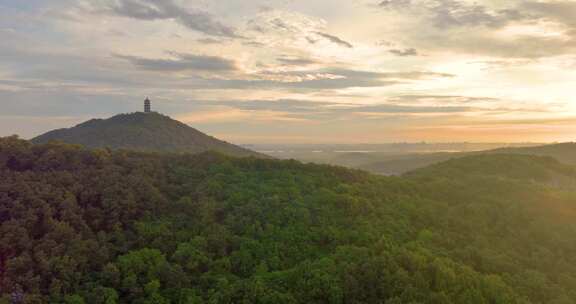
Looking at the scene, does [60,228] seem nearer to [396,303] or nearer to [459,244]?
[396,303]

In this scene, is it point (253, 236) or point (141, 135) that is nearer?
point (253, 236)

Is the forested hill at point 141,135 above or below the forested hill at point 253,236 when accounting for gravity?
above

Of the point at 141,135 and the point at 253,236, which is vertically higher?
the point at 141,135

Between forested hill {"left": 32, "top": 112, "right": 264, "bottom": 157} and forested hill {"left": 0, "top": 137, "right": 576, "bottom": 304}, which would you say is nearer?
forested hill {"left": 0, "top": 137, "right": 576, "bottom": 304}

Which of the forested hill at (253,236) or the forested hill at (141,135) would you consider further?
the forested hill at (141,135)
